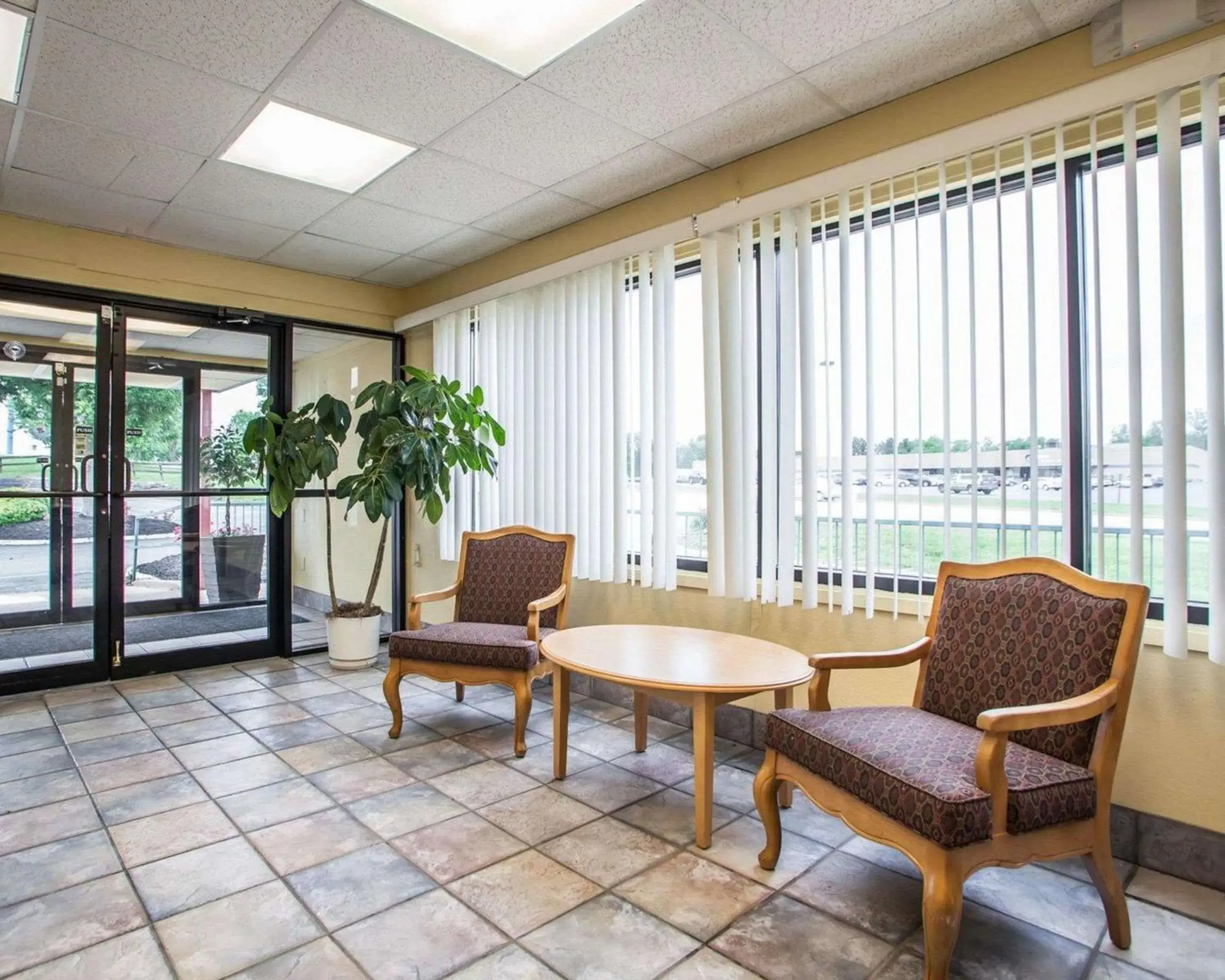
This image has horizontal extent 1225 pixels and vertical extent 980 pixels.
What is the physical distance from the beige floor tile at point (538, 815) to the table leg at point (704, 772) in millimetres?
420

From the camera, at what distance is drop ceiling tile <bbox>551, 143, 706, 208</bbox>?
3381 millimetres

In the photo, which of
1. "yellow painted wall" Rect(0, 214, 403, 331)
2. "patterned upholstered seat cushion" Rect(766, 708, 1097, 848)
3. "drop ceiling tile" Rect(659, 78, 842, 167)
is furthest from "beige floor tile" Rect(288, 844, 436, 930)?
"yellow painted wall" Rect(0, 214, 403, 331)

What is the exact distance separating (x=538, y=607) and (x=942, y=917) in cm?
220

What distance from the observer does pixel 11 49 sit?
2557mm

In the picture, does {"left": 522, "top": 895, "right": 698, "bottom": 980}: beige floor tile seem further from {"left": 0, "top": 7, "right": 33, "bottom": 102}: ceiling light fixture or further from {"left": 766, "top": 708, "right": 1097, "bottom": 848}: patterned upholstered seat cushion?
{"left": 0, "top": 7, "right": 33, "bottom": 102}: ceiling light fixture

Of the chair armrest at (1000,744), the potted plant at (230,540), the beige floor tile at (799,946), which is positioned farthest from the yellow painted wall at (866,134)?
the beige floor tile at (799,946)

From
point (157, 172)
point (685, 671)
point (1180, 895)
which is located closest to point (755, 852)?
point (685, 671)

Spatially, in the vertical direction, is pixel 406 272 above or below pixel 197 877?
above

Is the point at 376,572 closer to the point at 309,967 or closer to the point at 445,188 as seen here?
the point at 445,188

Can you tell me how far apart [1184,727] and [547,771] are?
2270 millimetres

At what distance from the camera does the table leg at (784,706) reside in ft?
8.64

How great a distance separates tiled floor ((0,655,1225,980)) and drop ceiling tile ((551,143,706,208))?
2.76 metres

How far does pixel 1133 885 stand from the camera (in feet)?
7.18

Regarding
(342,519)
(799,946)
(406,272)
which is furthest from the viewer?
(342,519)
